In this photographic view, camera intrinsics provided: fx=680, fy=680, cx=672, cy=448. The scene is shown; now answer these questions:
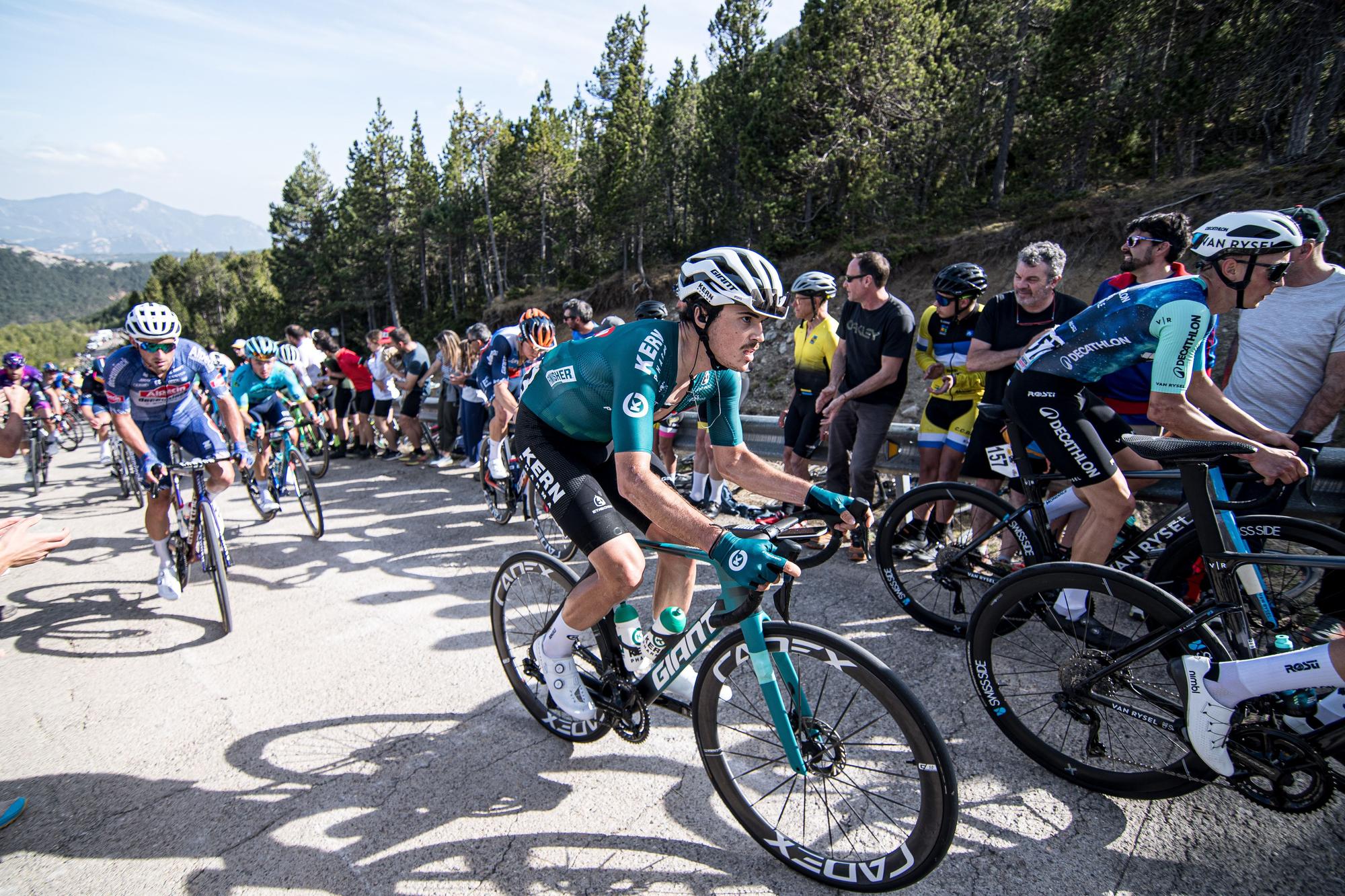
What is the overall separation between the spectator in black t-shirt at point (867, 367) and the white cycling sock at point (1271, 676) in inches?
104

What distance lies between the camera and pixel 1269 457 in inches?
108

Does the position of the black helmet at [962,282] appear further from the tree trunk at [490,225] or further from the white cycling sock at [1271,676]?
the tree trunk at [490,225]

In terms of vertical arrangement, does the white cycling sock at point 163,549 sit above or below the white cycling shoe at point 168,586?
above

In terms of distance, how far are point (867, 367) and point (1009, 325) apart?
1.05m

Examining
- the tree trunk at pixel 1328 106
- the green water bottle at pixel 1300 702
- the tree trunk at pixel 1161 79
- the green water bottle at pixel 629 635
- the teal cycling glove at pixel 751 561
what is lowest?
the green water bottle at pixel 1300 702

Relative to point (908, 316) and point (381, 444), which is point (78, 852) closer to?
point (908, 316)

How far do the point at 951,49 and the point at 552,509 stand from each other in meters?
29.5

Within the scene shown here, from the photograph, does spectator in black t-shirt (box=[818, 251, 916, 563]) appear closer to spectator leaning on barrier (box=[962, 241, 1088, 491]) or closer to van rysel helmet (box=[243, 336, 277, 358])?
spectator leaning on barrier (box=[962, 241, 1088, 491])

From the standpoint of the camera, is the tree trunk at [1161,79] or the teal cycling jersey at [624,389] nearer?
the teal cycling jersey at [624,389]

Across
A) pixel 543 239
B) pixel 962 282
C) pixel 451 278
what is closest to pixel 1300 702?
pixel 962 282

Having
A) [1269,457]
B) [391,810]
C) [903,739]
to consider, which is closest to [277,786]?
[391,810]

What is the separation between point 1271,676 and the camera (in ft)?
7.34

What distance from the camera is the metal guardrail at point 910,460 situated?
3.75 meters

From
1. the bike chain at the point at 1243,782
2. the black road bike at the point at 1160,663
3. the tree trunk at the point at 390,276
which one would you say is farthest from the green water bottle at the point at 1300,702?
the tree trunk at the point at 390,276
